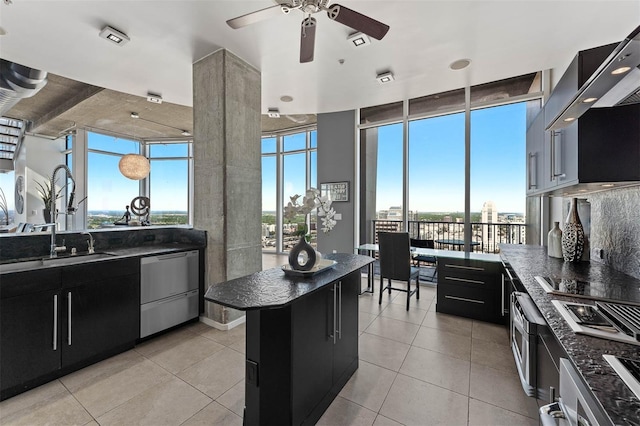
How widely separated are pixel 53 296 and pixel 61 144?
802cm

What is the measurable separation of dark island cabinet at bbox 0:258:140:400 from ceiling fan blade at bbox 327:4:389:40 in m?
2.77

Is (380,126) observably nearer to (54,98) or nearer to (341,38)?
(341,38)

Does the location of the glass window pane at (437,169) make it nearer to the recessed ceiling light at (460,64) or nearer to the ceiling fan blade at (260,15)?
the recessed ceiling light at (460,64)

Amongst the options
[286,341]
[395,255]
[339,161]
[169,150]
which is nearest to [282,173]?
[339,161]

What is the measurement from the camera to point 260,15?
1.90 meters

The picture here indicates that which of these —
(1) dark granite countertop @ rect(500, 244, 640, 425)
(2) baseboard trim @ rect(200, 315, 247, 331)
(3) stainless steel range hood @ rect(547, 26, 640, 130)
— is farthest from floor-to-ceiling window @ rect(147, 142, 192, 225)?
(3) stainless steel range hood @ rect(547, 26, 640, 130)

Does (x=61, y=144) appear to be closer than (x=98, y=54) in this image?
No

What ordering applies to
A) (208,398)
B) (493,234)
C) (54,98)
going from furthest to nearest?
1. (54,98)
2. (493,234)
3. (208,398)

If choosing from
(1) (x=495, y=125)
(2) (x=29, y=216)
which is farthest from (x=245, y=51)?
(2) (x=29, y=216)

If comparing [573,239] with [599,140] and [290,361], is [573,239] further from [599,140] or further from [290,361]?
[290,361]

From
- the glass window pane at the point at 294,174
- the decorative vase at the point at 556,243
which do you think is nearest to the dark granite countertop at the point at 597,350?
the decorative vase at the point at 556,243

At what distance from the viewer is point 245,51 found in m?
3.05

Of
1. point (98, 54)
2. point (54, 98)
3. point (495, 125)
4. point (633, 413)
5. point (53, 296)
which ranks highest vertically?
point (54, 98)

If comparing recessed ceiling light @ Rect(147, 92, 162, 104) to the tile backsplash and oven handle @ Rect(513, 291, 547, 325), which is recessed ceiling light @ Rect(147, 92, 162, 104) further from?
the tile backsplash
